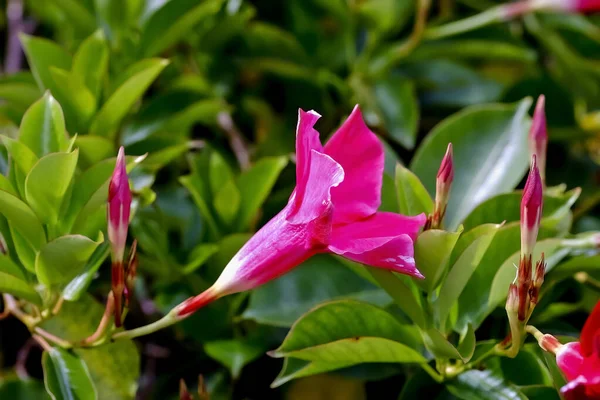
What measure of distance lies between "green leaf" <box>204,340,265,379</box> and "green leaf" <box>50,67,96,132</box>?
263mm

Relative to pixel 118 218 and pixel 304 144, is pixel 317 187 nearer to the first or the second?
pixel 304 144

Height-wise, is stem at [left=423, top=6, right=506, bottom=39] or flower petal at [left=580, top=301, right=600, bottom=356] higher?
stem at [left=423, top=6, right=506, bottom=39]

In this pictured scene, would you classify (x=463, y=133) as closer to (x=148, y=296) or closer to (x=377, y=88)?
(x=377, y=88)

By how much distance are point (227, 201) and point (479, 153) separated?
0.89 ft

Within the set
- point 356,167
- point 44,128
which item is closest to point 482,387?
point 356,167

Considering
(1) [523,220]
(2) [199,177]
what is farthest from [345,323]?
(2) [199,177]

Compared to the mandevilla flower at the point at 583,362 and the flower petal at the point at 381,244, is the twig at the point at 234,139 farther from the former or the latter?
the mandevilla flower at the point at 583,362

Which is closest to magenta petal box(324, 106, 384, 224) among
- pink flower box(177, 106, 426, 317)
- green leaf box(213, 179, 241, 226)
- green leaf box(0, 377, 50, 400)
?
pink flower box(177, 106, 426, 317)

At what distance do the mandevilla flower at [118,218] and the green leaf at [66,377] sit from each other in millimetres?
55

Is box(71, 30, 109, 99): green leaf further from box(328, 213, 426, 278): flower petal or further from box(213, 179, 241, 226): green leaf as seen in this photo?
box(328, 213, 426, 278): flower petal

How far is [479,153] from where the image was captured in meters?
0.71

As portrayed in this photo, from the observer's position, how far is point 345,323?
0.53 m

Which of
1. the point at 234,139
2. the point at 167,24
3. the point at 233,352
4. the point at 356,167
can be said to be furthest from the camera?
the point at 234,139

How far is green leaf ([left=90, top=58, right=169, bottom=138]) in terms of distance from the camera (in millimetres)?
653
